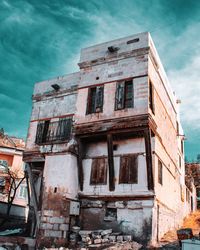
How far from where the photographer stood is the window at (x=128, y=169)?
1433cm

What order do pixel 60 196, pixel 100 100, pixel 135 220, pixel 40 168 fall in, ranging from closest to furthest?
pixel 135 220
pixel 60 196
pixel 100 100
pixel 40 168

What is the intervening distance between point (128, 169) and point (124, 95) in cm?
402

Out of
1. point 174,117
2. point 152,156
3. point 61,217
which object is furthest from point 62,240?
point 174,117

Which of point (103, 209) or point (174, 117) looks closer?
point (103, 209)

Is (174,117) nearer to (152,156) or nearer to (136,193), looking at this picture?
(152,156)

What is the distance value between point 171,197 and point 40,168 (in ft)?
28.8

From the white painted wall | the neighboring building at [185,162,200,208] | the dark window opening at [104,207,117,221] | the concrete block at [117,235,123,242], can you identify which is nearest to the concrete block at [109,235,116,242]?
the concrete block at [117,235,123,242]

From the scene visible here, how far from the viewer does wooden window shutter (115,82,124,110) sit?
15094mm

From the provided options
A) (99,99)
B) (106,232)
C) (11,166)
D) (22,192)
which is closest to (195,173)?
(22,192)

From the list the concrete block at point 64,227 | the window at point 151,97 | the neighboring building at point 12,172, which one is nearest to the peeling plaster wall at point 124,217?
the concrete block at point 64,227

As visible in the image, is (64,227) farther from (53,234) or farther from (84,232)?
(84,232)

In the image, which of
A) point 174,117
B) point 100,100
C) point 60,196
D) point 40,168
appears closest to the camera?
point 60,196

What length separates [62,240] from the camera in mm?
13906

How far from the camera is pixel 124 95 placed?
15.3 metres
